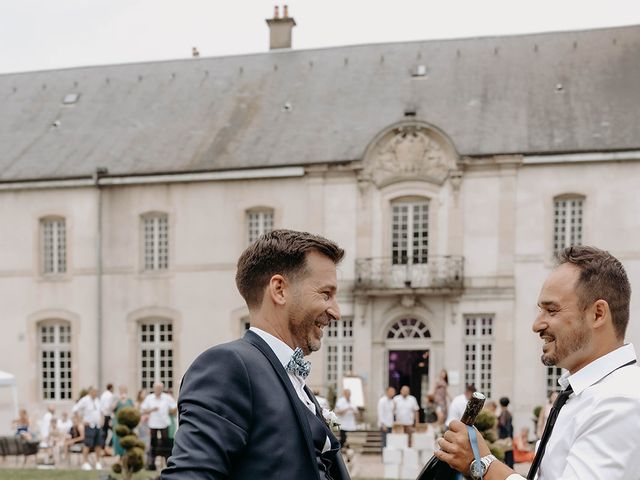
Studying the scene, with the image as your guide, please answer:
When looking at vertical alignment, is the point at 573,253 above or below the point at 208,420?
above

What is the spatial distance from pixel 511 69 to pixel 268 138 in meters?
6.74

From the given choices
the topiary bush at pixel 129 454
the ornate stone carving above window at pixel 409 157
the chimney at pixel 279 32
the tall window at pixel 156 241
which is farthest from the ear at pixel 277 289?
the chimney at pixel 279 32

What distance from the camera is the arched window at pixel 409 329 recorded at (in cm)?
2641

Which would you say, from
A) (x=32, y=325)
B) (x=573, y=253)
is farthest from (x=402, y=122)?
(x=573, y=253)

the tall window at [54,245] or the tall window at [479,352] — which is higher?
the tall window at [54,245]

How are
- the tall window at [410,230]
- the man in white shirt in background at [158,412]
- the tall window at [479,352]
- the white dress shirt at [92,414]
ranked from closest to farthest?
the man in white shirt in background at [158,412] → the white dress shirt at [92,414] → the tall window at [479,352] → the tall window at [410,230]

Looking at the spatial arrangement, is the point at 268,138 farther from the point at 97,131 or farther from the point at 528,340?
the point at 528,340

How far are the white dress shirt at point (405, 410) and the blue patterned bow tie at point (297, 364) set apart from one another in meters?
17.3

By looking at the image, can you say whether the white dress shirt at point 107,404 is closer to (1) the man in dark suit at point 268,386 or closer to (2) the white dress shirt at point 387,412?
(2) the white dress shirt at point 387,412

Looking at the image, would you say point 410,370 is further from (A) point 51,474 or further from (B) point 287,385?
(B) point 287,385

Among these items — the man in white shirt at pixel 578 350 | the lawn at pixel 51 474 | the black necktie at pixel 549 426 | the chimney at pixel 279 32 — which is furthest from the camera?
the chimney at pixel 279 32

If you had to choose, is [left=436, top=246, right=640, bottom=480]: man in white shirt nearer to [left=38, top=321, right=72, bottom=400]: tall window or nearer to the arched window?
the arched window

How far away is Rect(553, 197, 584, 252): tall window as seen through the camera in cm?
2561

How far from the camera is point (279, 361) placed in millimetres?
2883
